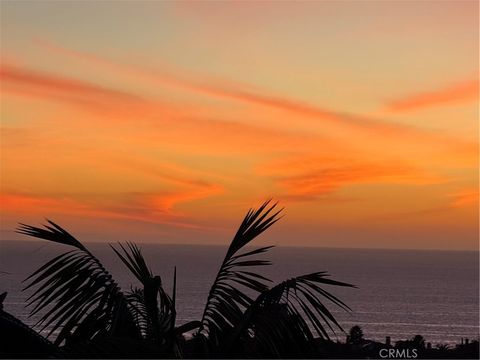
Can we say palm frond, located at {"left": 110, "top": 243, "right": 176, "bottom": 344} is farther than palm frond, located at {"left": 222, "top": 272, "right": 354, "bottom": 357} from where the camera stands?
Yes

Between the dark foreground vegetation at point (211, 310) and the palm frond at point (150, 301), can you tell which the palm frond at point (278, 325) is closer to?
the dark foreground vegetation at point (211, 310)

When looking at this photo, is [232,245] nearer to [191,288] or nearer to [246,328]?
[246,328]

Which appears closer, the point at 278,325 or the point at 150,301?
the point at 278,325

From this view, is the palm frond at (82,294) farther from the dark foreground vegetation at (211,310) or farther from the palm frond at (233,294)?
the palm frond at (233,294)

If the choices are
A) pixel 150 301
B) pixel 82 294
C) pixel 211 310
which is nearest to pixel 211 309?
pixel 211 310

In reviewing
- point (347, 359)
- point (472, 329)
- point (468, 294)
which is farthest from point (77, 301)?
point (468, 294)

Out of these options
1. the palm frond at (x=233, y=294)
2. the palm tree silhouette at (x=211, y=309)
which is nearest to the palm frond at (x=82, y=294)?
the palm tree silhouette at (x=211, y=309)

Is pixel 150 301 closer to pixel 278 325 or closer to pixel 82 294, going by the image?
pixel 82 294

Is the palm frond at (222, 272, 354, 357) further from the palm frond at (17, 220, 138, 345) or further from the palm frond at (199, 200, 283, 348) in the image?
the palm frond at (17, 220, 138, 345)

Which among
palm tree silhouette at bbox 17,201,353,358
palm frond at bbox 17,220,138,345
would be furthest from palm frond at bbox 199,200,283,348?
palm frond at bbox 17,220,138,345

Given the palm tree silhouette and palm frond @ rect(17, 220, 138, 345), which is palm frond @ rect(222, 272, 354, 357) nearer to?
the palm tree silhouette

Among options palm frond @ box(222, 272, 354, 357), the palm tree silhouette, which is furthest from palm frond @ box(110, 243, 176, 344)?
palm frond @ box(222, 272, 354, 357)

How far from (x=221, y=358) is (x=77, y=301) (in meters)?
1.43

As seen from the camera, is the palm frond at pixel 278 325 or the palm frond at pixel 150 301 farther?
the palm frond at pixel 150 301
